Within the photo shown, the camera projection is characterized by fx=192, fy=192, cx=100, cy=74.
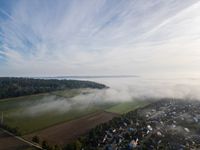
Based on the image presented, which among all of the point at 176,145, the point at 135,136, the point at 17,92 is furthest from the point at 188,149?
the point at 17,92

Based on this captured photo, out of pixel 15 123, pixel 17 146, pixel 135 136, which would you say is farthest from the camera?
pixel 15 123

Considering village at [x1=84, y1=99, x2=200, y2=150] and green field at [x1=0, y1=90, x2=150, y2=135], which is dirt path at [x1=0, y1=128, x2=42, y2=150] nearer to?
green field at [x1=0, y1=90, x2=150, y2=135]

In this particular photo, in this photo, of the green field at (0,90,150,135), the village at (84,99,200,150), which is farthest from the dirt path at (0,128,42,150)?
the village at (84,99,200,150)

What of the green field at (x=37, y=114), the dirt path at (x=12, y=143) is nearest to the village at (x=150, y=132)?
the dirt path at (x=12, y=143)

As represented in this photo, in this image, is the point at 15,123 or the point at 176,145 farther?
the point at 15,123

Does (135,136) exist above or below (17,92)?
below

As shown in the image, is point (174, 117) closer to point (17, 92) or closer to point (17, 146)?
point (17, 146)

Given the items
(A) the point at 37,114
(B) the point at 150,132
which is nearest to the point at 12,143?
(A) the point at 37,114

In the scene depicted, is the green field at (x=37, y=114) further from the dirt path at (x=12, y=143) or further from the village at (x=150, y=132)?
the village at (x=150, y=132)
